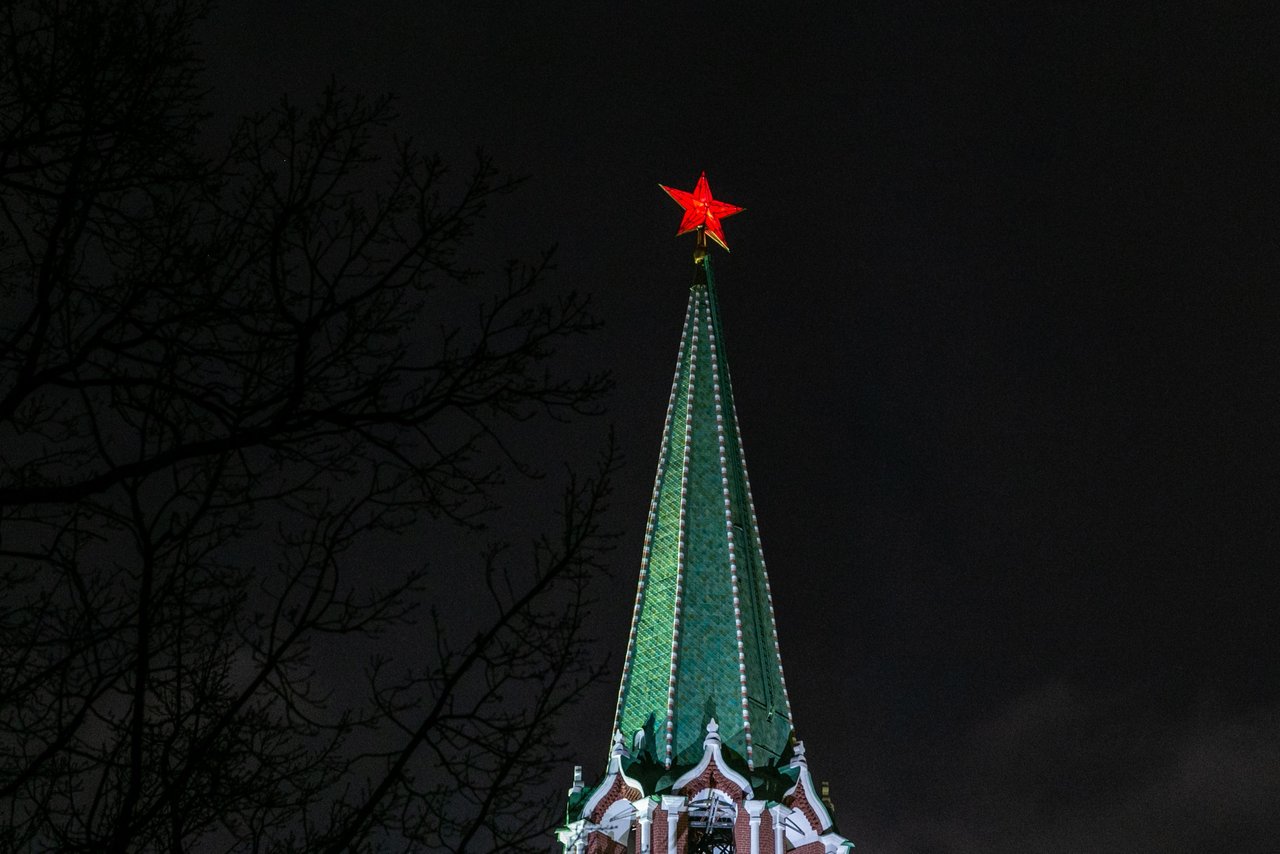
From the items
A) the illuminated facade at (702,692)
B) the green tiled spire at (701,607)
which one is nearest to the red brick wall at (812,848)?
the illuminated facade at (702,692)

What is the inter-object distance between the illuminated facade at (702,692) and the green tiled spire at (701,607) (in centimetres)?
4

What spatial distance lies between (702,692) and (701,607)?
208 cm

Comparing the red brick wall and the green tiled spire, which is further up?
the green tiled spire

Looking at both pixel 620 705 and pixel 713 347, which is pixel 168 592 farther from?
pixel 713 347

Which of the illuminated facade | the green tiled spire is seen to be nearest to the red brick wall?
the illuminated facade

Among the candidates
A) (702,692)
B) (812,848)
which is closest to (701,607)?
(702,692)

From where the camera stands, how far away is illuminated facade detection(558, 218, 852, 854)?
38062 millimetres

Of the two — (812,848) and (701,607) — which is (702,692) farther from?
(812,848)

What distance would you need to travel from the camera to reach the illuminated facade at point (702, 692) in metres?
38.1

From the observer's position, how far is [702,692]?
4000 cm

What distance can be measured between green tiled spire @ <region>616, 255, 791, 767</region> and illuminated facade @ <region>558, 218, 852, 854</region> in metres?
0.04

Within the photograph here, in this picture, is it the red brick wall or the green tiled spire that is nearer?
the red brick wall

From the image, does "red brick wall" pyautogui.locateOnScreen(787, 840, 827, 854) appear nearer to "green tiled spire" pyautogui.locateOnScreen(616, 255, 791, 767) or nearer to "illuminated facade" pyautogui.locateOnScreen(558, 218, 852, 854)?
"illuminated facade" pyautogui.locateOnScreen(558, 218, 852, 854)

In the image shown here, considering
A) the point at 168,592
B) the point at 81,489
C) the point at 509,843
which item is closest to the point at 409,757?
the point at 509,843
